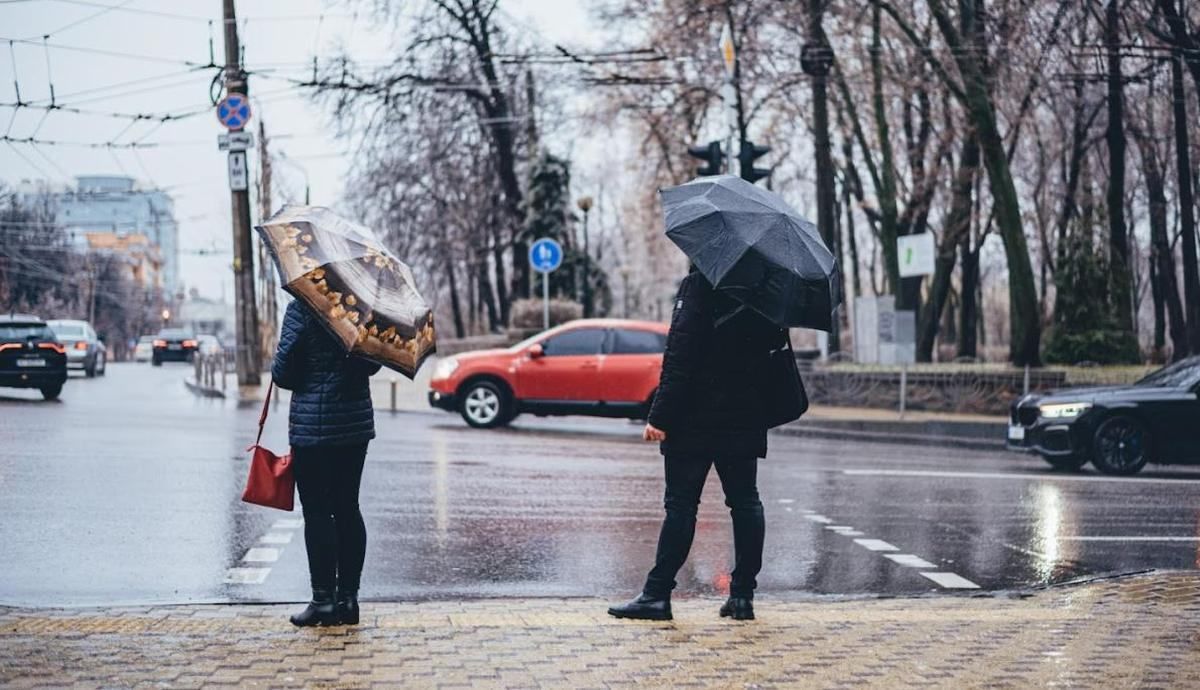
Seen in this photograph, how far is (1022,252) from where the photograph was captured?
2794cm

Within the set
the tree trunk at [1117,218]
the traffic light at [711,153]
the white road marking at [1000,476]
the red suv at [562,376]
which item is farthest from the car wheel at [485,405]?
the tree trunk at [1117,218]

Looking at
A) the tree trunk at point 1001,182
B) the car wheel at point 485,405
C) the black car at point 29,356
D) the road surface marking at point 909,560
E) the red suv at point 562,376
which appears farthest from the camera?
the tree trunk at point 1001,182

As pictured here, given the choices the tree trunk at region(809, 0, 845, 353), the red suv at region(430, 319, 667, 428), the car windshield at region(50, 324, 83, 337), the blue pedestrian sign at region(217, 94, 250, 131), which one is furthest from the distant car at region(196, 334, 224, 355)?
the tree trunk at region(809, 0, 845, 353)

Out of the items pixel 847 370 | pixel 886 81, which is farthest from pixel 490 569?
pixel 886 81

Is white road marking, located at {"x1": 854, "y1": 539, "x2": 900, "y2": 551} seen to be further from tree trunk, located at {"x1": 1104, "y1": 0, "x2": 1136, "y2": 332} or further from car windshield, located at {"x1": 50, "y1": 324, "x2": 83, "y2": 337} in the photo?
car windshield, located at {"x1": 50, "y1": 324, "x2": 83, "y2": 337}

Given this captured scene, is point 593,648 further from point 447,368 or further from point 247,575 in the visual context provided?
point 447,368

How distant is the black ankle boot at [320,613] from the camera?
21.8 feet

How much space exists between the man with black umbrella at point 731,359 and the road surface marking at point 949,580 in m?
2.49

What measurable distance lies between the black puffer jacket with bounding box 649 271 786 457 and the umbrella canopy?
1158mm

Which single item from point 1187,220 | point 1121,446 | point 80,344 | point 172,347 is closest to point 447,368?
point 1121,446

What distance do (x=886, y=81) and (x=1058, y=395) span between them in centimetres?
1910

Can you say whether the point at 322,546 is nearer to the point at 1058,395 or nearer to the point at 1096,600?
the point at 1096,600

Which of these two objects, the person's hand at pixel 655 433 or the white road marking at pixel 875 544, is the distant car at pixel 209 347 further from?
the person's hand at pixel 655 433

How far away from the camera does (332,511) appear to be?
22.4ft
